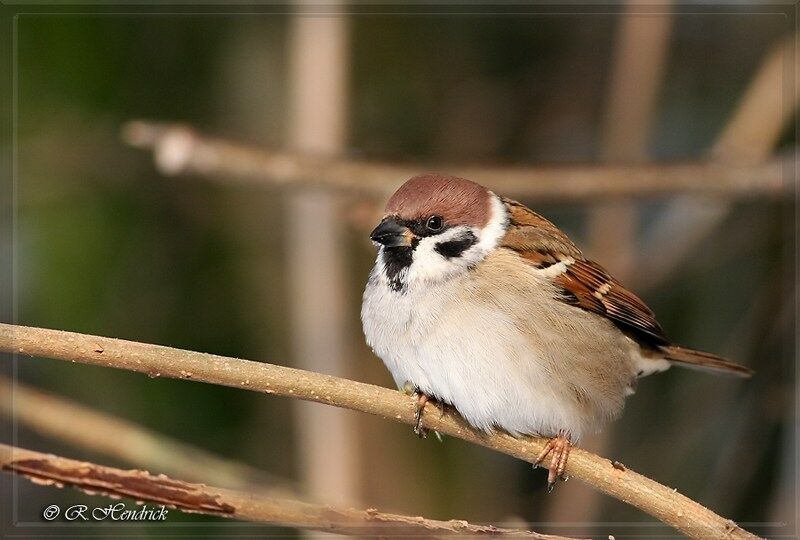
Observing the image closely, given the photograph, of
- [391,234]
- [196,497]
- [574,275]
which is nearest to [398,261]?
[391,234]

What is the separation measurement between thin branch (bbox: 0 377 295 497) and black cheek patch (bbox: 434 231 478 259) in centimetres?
76

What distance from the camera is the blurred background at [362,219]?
301 cm

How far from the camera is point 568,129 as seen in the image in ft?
12.6

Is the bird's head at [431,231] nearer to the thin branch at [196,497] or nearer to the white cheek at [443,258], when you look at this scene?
the white cheek at [443,258]

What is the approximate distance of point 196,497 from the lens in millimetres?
1554

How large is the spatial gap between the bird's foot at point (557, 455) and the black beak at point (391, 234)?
1.78ft

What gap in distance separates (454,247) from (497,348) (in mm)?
258

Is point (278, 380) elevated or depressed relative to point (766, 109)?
depressed

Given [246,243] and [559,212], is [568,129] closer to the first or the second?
[559,212]

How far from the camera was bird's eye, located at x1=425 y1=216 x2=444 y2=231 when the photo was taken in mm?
2111

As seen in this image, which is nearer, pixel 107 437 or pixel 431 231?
pixel 431 231

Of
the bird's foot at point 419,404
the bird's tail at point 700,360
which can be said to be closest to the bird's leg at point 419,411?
the bird's foot at point 419,404

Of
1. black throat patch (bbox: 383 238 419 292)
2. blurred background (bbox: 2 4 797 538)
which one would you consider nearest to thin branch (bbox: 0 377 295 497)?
blurred background (bbox: 2 4 797 538)

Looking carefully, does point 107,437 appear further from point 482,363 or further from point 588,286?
point 588,286
